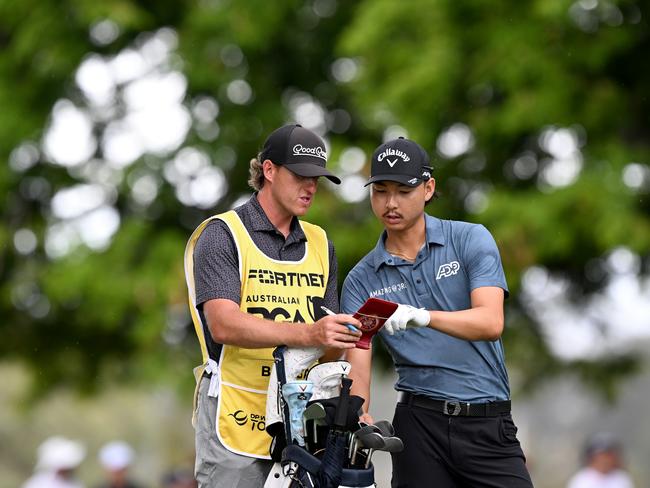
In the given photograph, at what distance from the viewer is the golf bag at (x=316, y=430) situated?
499 centimetres

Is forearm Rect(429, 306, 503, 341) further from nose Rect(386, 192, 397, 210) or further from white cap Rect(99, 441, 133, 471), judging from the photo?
white cap Rect(99, 441, 133, 471)

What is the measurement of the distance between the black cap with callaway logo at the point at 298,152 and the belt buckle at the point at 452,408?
1121mm

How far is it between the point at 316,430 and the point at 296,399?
19cm

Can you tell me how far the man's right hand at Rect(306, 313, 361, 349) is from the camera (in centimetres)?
499

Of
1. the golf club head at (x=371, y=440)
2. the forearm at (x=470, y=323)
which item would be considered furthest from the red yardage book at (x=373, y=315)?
the golf club head at (x=371, y=440)

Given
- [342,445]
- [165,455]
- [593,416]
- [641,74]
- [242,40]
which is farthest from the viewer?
[593,416]

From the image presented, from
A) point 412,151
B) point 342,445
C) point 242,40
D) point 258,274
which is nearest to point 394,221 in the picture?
point 412,151

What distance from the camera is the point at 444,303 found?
18.6 feet

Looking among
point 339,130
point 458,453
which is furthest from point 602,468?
point 458,453

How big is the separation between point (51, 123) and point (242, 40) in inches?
104

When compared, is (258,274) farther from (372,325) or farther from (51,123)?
(51,123)

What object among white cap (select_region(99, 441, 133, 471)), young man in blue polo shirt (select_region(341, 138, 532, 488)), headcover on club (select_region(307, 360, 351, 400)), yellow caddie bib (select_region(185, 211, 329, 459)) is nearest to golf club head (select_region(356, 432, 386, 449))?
headcover on club (select_region(307, 360, 351, 400))

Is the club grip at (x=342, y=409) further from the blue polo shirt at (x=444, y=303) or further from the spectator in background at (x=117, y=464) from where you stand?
the spectator in background at (x=117, y=464)

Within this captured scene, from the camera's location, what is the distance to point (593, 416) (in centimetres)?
3678
